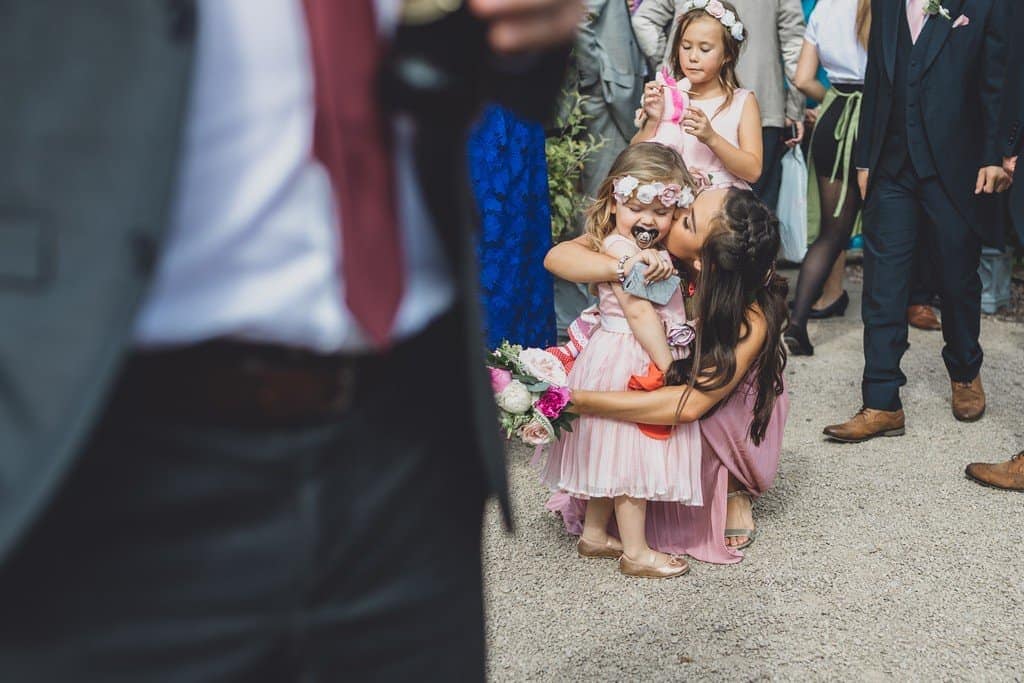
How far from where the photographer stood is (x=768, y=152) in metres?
5.92

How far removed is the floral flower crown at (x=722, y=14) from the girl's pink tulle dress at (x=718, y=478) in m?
1.72

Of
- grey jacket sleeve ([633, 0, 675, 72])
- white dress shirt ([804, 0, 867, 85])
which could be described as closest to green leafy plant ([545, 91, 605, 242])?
grey jacket sleeve ([633, 0, 675, 72])

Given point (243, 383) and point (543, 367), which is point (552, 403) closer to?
point (543, 367)

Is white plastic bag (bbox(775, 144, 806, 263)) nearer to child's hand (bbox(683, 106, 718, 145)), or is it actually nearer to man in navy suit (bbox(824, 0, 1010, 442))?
man in navy suit (bbox(824, 0, 1010, 442))

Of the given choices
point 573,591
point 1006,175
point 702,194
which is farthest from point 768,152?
point 573,591

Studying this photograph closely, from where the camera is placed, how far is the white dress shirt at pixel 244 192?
1.07 meters

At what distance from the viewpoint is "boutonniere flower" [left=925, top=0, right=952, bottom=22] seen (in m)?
4.43

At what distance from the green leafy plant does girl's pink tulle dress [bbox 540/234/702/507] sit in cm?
206

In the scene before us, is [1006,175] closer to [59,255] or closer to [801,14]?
[801,14]

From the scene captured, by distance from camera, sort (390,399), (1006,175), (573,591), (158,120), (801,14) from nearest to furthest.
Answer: (158,120)
(390,399)
(573,591)
(1006,175)
(801,14)

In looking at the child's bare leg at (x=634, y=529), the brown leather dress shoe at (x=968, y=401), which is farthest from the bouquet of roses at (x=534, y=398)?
the brown leather dress shoe at (x=968, y=401)

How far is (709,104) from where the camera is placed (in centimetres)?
482

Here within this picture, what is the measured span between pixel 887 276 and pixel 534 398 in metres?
1.96

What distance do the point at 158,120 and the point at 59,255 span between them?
15 centimetres
